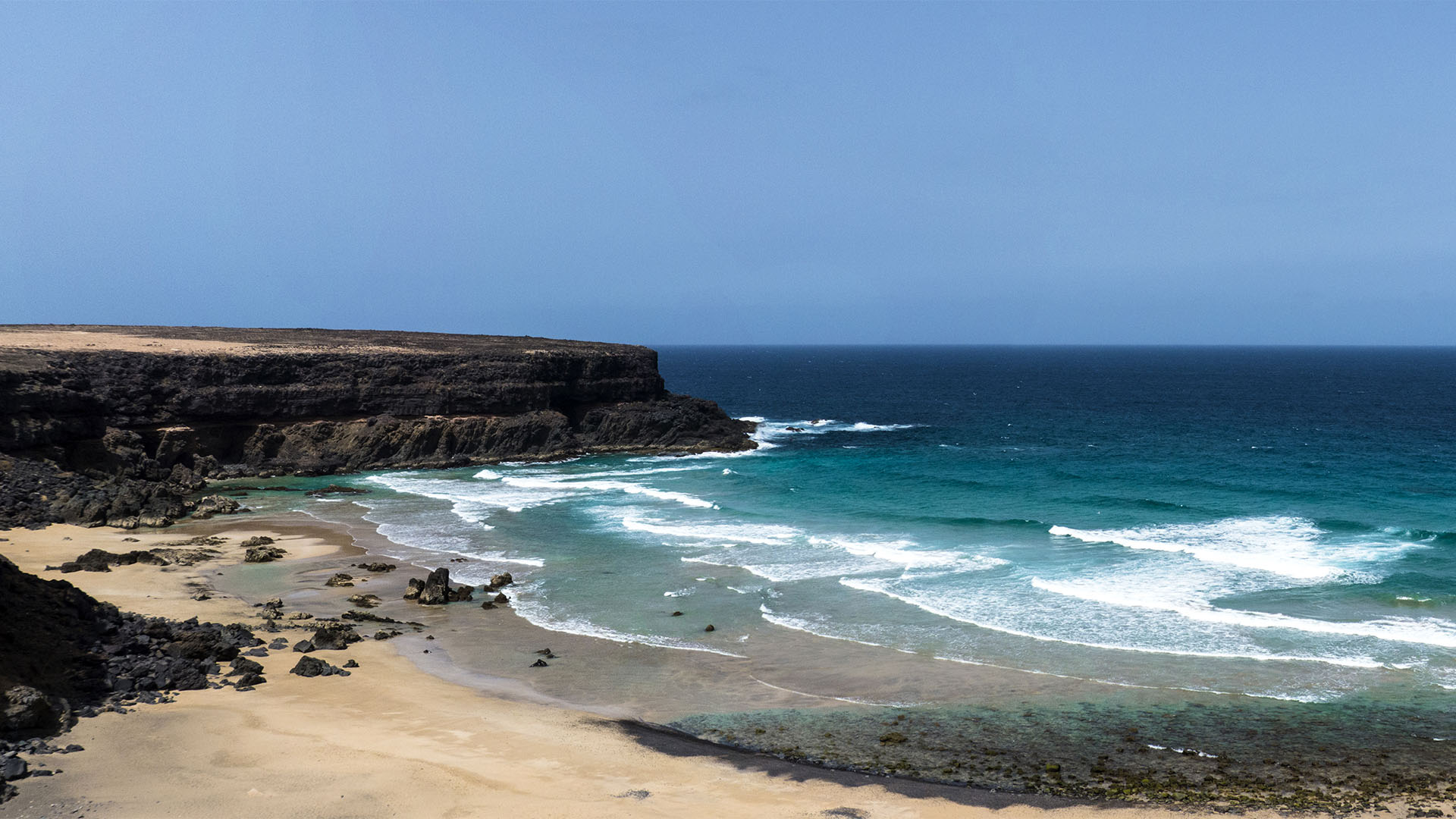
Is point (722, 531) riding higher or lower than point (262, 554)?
higher

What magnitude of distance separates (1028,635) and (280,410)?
155ft

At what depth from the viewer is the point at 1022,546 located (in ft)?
121

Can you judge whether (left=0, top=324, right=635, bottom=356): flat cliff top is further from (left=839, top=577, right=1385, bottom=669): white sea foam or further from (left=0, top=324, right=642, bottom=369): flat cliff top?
(left=839, top=577, right=1385, bottom=669): white sea foam

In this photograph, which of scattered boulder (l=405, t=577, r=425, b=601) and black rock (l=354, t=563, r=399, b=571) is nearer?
scattered boulder (l=405, t=577, r=425, b=601)

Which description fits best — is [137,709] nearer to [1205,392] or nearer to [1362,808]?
[1362,808]

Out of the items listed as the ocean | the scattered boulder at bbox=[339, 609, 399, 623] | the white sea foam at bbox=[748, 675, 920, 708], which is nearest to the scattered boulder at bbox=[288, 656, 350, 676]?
the scattered boulder at bbox=[339, 609, 399, 623]

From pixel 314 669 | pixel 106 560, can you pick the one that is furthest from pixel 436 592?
pixel 106 560

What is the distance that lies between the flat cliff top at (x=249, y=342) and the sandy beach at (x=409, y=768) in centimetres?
3806

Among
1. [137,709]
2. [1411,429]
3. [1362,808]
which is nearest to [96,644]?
A: [137,709]

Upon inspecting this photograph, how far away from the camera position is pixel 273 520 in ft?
139

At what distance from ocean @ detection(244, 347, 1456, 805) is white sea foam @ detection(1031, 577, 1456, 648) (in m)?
0.10

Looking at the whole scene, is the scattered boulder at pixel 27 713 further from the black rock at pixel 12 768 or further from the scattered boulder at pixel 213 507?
the scattered boulder at pixel 213 507

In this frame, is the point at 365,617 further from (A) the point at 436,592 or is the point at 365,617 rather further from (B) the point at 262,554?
(B) the point at 262,554

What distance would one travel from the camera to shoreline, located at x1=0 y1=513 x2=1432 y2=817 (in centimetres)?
1667
